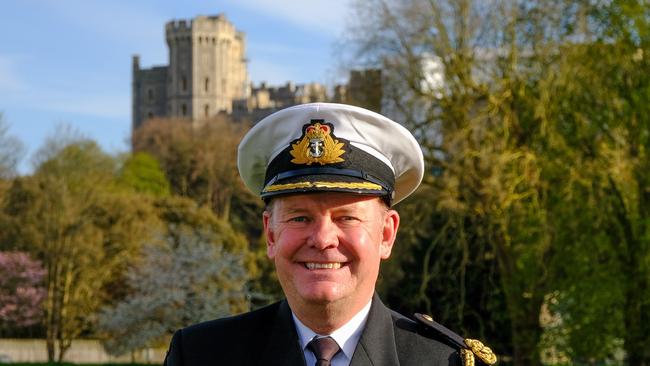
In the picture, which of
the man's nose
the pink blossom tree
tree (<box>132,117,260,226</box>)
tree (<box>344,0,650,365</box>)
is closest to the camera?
the man's nose

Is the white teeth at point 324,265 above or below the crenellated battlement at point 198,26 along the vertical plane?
below

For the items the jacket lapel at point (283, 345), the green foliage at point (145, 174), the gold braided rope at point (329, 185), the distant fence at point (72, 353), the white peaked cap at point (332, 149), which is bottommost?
the distant fence at point (72, 353)

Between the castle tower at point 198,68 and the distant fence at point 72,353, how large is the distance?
118 meters

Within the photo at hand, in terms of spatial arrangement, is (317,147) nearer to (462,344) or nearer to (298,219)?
(298,219)

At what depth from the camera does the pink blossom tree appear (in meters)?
43.6

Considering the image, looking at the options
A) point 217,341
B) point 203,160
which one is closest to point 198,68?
point 203,160

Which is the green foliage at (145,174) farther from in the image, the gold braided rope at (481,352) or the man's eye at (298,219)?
the man's eye at (298,219)

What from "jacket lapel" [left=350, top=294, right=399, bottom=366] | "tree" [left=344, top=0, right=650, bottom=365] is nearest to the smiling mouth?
"jacket lapel" [left=350, top=294, right=399, bottom=366]

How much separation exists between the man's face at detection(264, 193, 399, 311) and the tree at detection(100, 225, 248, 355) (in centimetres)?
3002

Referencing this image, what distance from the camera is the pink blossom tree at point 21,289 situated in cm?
4362

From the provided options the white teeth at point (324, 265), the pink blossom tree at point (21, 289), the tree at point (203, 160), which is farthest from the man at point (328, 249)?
the tree at point (203, 160)

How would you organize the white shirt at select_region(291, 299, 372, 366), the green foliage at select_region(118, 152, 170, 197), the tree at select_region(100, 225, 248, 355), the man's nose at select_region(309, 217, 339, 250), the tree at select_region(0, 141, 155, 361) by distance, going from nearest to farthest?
the man's nose at select_region(309, 217, 339, 250)
the white shirt at select_region(291, 299, 372, 366)
the tree at select_region(100, 225, 248, 355)
the tree at select_region(0, 141, 155, 361)
the green foliage at select_region(118, 152, 170, 197)

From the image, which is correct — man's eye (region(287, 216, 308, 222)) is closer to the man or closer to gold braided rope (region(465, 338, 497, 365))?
the man

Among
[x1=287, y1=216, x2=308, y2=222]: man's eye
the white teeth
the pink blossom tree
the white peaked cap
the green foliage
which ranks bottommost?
the pink blossom tree
